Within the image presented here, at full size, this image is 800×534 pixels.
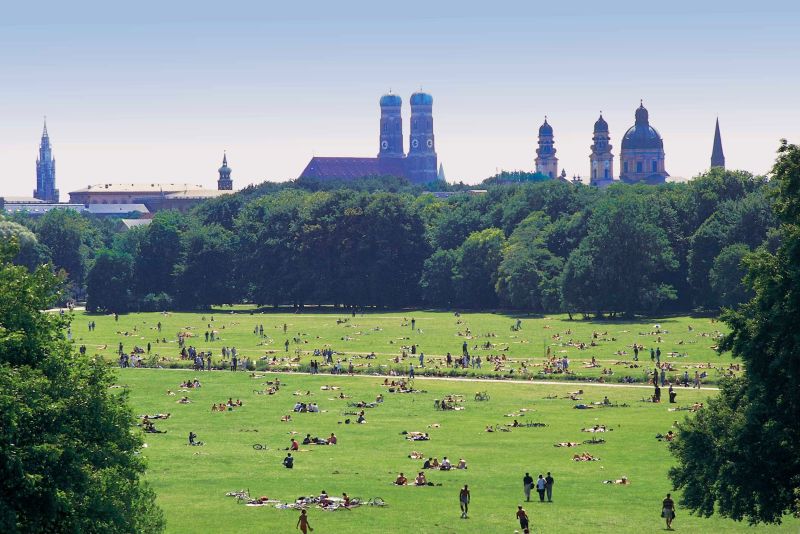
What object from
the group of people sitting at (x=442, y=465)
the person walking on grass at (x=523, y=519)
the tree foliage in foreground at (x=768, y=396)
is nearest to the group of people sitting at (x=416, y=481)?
the group of people sitting at (x=442, y=465)

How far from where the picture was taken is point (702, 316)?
129 meters

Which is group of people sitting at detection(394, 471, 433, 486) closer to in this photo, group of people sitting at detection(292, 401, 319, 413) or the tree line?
group of people sitting at detection(292, 401, 319, 413)

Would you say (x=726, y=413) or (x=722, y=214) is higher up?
(x=722, y=214)

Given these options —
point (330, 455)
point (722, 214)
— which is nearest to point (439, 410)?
point (330, 455)

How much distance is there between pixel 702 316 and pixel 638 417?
61932 mm

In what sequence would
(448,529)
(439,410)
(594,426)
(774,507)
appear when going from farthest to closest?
(439,410)
(594,426)
(448,529)
(774,507)

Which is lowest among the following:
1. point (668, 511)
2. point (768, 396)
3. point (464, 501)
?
point (668, 511)

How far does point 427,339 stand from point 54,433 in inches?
3115

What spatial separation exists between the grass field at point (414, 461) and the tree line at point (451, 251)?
51268mm

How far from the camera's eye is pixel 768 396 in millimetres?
41562

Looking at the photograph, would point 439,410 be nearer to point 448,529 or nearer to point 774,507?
point 448,529

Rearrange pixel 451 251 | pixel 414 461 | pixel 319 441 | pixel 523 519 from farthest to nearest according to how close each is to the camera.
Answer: pixel 451 251
pixel 319 441
pixel 414 461
pixel 523 519

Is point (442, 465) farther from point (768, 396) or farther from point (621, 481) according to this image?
point (768, 396)

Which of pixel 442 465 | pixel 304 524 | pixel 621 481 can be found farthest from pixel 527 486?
pixel 304 524
